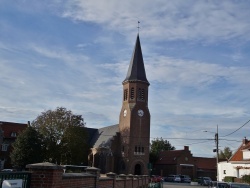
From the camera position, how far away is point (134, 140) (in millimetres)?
63062

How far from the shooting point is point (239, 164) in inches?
2048

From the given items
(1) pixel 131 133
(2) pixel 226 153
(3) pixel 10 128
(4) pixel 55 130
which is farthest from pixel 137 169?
(2) pixel 226 153

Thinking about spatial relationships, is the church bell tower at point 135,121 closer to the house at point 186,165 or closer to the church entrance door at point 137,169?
the church entrance door at point 137,169

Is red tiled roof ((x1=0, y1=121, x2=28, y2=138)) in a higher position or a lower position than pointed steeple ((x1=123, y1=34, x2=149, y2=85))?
lower

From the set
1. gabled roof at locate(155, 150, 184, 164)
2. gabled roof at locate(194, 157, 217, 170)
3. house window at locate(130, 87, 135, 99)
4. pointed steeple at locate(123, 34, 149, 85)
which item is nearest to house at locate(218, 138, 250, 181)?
house window at locate(130, 87, 135, 99)

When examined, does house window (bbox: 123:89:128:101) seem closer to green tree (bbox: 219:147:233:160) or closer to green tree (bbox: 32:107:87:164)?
green tree (bbox: 32:107:87:164)

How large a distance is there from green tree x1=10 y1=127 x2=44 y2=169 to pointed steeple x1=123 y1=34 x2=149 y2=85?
22.5 meters

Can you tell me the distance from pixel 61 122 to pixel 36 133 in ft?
17.6

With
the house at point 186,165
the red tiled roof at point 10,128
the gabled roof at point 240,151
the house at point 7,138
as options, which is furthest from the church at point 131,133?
the house at point 186,165

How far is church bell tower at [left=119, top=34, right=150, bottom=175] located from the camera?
62.1 metres

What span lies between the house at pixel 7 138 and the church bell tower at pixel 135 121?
22198mm

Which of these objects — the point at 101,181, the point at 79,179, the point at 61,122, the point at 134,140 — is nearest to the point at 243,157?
the point at 134,140

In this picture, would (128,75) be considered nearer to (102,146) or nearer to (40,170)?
(102,146)

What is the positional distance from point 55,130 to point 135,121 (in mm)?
15996
